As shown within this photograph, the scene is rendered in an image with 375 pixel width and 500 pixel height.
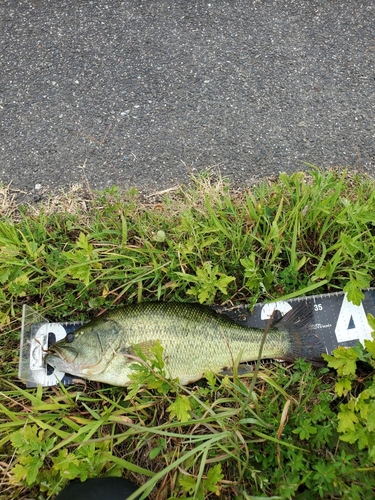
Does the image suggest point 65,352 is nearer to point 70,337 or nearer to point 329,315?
point 70,337

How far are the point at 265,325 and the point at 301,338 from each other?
0.27m

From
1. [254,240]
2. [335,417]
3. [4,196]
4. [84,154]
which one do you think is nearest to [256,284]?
[254,240]

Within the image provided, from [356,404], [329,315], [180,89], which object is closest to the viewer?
[356,404]

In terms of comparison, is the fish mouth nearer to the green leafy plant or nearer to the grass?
the grass

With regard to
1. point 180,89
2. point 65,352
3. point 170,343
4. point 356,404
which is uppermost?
point 180,89

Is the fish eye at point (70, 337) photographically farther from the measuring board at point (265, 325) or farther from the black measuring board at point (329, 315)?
the black measuring board at point (329, 315)

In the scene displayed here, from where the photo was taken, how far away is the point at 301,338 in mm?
2941

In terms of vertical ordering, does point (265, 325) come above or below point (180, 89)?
below

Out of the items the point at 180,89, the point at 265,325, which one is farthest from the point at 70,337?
the point at 180,89

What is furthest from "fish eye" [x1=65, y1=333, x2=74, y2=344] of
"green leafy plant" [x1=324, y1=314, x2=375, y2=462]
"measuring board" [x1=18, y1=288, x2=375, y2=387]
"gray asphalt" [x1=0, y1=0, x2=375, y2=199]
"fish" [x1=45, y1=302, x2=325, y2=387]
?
"green leafy plant" [x1=324, y1=314, x2=375, y2=462]

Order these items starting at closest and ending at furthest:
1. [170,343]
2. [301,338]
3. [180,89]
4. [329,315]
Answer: [170,343]
[301,338]
[329,315]
[180,89]

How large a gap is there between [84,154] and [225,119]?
1241mm

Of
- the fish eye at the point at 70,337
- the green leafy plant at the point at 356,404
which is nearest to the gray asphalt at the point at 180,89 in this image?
the fish eye at the point at 70,337

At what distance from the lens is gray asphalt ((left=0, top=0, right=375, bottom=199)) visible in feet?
11.5
